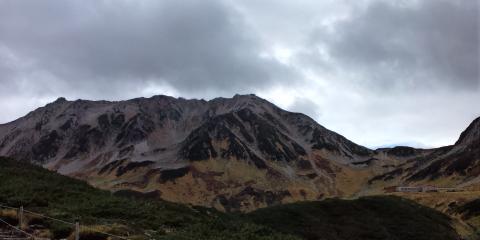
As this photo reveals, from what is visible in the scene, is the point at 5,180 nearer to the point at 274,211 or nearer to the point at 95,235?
the point at 95,235

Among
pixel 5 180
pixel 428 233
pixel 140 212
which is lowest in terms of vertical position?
pixel 428 233

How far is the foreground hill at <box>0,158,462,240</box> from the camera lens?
2900 centimetres

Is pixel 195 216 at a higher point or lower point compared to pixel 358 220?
higher

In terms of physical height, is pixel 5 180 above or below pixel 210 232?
above

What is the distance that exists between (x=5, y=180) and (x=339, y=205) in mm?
80229

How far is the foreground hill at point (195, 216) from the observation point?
1142 inches

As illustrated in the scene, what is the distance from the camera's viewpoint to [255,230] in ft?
111

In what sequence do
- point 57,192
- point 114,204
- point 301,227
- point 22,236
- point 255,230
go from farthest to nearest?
point 301,227, point 57,192, point 114,204, point 255,230, point 22,236

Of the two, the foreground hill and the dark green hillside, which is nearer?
the foreground hill

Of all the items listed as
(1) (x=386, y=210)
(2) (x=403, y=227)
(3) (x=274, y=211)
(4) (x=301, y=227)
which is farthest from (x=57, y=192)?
(1) (x=386, y=210)

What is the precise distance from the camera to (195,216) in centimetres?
4462

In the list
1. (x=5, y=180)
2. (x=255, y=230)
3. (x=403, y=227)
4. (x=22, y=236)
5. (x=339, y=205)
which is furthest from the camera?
(x=339, y=205)

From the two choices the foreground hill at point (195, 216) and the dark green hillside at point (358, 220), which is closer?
the foreground hill at point (195, 216)

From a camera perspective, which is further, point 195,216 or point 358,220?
point 358,220
